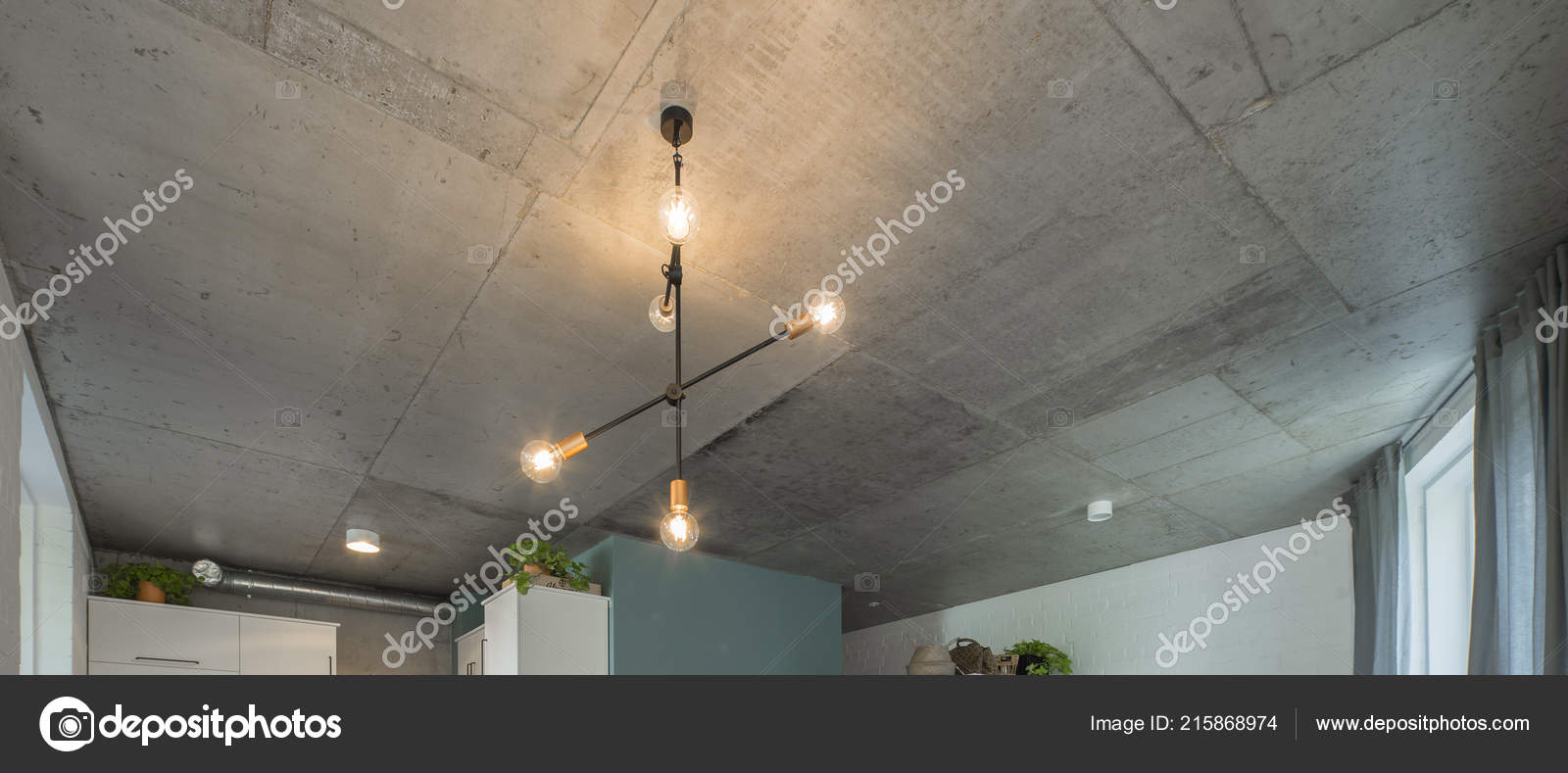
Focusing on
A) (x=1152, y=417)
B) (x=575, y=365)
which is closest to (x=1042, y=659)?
(x=1152, y=417)

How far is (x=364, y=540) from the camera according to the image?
5.82m

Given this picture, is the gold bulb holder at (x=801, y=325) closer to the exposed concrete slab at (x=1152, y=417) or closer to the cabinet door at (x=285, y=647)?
the exposed concrete slab at (x=1152, y=417)

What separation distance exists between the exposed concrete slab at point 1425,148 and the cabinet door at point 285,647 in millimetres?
6427

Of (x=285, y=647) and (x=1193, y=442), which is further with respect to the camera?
Result: (x=285, y=647)

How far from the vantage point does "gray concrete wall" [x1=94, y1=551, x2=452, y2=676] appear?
22.2 feet

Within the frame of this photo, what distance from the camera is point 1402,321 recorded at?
12.1 feet

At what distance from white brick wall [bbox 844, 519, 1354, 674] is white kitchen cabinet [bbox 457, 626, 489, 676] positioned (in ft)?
12.6

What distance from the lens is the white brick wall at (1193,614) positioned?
5.68 metres

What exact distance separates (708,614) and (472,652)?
1522 millimetres

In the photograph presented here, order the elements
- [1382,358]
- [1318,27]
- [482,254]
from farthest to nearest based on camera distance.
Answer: [1382,358]
[482,254]
[1318,27]

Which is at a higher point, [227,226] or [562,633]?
[227,226]
